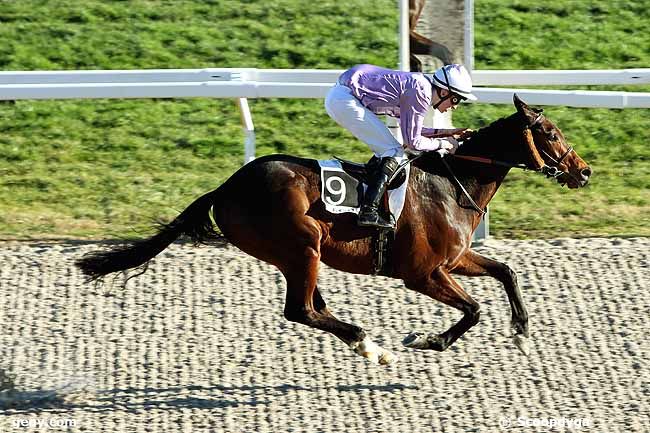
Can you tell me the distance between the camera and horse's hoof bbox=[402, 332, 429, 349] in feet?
25.4

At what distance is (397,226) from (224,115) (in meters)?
4.95

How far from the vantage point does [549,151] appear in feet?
25.7

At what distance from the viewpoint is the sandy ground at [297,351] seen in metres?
7.45

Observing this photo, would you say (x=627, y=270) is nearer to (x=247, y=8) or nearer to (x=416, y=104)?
(x=416, y=104)

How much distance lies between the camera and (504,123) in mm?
7891

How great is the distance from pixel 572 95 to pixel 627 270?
1.30 metres

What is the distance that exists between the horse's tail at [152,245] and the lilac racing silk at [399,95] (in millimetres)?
1124

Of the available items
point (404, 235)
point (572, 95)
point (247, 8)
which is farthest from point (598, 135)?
point (404, 235)

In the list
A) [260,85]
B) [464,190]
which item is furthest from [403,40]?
[464,190]

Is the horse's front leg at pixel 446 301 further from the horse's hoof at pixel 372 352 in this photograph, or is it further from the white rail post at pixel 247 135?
the white rail post at pixel 247 135

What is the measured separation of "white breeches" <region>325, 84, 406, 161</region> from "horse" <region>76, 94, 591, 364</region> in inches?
8.9

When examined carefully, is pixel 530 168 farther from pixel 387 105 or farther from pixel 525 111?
pixel 387 105

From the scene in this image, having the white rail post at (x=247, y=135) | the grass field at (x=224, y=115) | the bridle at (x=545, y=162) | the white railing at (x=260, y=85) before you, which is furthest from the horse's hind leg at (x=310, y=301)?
the grass field at (x=224, y=115)

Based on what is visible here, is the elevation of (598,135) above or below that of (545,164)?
below
